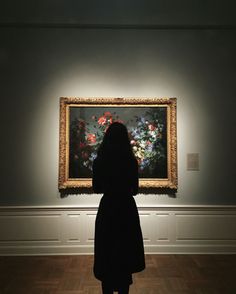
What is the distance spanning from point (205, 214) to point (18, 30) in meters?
4.76

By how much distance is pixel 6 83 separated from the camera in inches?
204

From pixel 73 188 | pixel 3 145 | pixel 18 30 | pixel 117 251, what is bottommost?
→ pixel 117 251

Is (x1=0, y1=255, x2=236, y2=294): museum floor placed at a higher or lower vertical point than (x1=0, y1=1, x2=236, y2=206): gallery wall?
lower

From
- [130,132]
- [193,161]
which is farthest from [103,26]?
[193,161]

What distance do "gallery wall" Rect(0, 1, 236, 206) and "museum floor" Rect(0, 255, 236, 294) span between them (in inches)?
37.5

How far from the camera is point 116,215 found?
271cm

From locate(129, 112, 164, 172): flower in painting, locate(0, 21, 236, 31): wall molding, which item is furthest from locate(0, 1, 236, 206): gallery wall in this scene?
locate(129, 112, 164, 172): flower in painting

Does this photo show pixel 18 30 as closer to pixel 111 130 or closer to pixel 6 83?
pixel 6 83

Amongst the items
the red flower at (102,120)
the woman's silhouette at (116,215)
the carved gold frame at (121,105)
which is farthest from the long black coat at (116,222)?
the red flower at (102,120)

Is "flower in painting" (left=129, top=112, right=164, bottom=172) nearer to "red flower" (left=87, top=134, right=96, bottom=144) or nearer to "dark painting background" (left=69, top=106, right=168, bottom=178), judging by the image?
"dark painting background" (left=69, top=106, right=168, bottom=178)

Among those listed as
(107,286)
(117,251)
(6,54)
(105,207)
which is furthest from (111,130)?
(6,54)

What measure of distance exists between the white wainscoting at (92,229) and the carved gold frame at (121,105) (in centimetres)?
43

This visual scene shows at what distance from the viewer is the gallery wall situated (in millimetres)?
5160

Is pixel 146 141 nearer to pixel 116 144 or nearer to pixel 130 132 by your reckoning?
pixel 130 132
